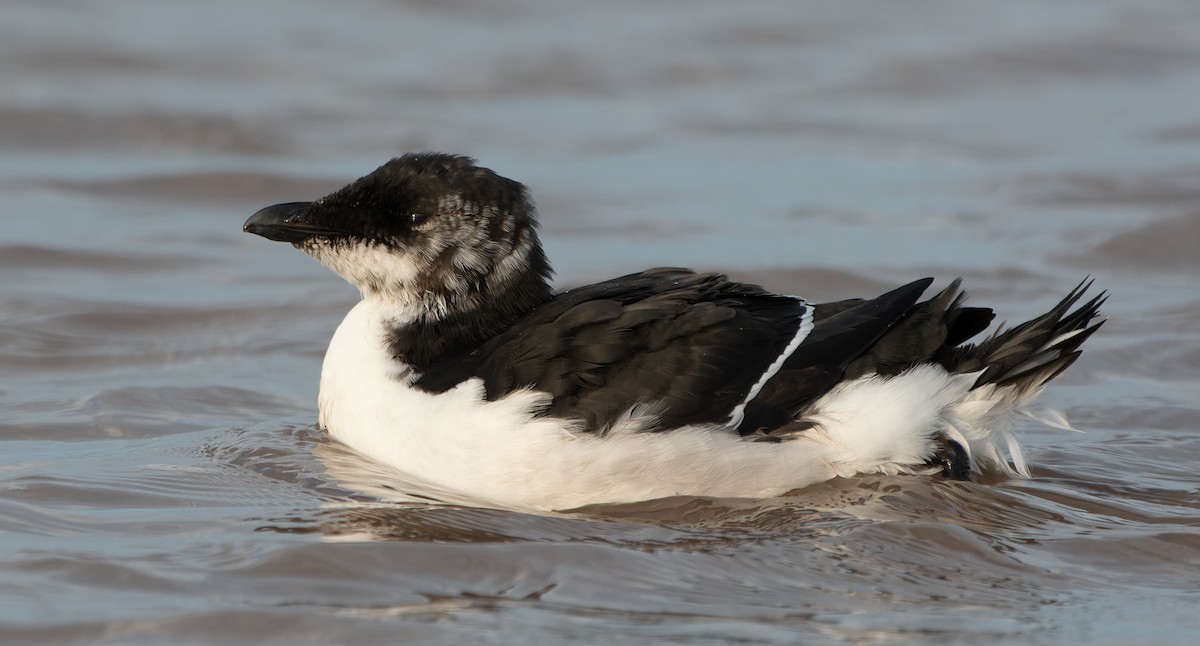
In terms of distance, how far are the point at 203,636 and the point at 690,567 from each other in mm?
1498

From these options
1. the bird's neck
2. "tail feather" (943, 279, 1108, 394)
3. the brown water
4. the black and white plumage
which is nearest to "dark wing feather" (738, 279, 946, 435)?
the black and white plumage

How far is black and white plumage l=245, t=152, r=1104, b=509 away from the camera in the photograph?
5465 millimetres

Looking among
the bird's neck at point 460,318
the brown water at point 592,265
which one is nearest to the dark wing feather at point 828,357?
the brown water at point 592,265

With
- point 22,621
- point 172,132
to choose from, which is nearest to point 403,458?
point 22,621

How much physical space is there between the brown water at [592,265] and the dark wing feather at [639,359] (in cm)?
41

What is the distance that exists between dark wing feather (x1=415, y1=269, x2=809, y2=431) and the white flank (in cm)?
5

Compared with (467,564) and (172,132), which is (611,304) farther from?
(172,132)

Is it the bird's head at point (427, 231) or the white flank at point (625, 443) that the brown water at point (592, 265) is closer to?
the white flank at point (625, 443)

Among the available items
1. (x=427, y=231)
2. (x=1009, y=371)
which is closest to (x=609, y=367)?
(x=427, y=231)

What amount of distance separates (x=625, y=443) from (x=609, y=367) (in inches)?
10.5

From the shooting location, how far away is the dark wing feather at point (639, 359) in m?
5.45

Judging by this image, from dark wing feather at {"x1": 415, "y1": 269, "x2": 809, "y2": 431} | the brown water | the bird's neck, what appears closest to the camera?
the brown water

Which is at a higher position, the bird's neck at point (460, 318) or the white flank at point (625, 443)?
the bird's neck at point (460, 318)

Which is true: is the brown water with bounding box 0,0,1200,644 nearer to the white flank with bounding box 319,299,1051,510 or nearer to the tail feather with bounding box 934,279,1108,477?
the white flank with bounding box 319,299,1051,510
